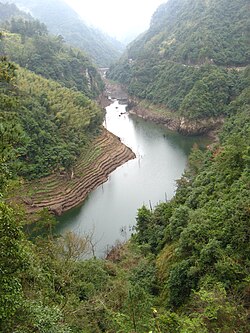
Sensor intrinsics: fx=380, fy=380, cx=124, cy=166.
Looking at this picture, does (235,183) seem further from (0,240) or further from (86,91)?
(86,91)

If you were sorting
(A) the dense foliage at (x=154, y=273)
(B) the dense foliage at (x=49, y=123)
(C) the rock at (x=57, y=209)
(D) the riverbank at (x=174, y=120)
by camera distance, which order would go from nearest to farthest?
(A) the dense foliage at (x=154, y=273) < (C) the rock at (x=57, y=209) < (B) the dense foliage at (x=49, y=123) < (D) the riverbank at (x=174, y=120)

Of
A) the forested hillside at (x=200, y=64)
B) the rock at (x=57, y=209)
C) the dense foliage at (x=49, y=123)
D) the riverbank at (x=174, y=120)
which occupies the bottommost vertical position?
the rock at (x=57, y=209)

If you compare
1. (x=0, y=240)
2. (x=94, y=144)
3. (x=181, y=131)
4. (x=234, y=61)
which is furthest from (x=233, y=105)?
(x=0, y=240)

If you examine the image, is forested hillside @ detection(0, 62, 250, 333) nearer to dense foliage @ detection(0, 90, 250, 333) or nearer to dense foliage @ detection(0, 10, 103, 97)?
dense foliage @ detection(0, 90, 250, 333)

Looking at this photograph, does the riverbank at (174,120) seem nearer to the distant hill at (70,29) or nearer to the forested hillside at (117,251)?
the forested hillside at (117,251)

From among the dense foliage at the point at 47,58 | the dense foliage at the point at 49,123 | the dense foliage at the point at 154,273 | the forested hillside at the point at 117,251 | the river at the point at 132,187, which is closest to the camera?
the dense foliage at the point at 154,273

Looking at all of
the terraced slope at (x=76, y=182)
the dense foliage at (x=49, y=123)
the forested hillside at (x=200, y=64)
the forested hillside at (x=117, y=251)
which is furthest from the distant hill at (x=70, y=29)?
the forested hillside at (x=117, y=251)
